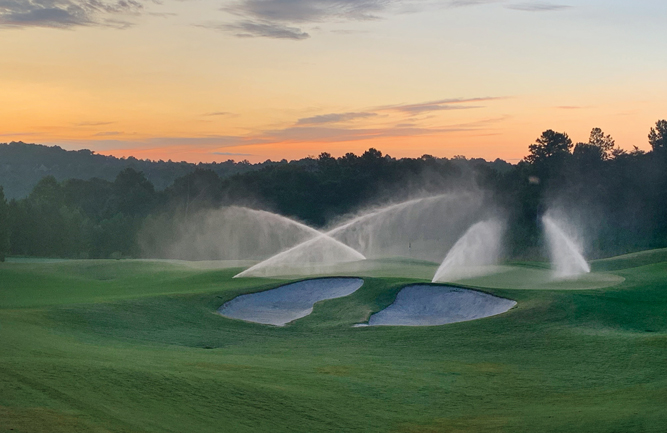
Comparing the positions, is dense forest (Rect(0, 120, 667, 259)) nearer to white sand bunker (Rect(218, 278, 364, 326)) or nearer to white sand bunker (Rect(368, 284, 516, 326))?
white sand bunker (Rect(218, 278, 364, 326))

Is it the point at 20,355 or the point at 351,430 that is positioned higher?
the point at 20,355

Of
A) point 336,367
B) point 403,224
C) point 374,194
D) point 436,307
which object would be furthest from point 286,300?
point 374,194

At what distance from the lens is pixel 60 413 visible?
12.8 metres

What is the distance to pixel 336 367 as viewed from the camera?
66.0 ft

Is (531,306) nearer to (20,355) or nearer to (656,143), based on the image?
(20,355)

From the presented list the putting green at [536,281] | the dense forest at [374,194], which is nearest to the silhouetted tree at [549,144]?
the dense forest at [374,194]

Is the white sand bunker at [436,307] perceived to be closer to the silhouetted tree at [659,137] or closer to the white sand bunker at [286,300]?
the white sand bunker at [286,300]

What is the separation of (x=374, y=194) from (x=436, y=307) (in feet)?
285

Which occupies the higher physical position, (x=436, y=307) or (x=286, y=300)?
(x=436, y=307)

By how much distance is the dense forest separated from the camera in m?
95.8

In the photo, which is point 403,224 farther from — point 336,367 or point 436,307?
point 336,367

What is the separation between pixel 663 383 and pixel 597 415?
11.4 ft

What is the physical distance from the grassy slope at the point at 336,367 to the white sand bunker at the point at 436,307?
698 mm

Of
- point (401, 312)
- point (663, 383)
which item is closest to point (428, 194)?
point (401, 312)
